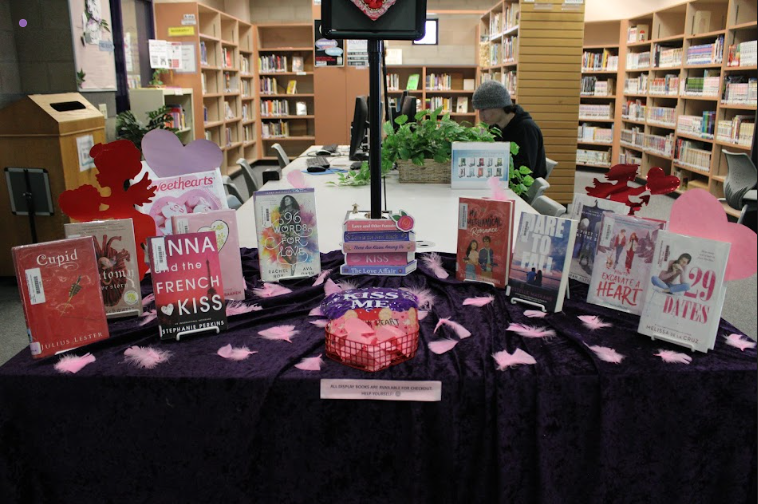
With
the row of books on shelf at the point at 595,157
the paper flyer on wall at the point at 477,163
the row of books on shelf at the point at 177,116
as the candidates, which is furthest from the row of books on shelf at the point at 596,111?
the paper flyer on wall at the point at 477,163

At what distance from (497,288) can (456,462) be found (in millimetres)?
565

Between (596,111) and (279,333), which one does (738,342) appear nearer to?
(279,333)

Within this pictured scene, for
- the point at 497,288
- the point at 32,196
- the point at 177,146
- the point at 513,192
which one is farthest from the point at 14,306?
the point at 497,288

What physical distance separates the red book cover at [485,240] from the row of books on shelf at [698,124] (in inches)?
248

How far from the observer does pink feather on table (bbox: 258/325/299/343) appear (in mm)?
1399

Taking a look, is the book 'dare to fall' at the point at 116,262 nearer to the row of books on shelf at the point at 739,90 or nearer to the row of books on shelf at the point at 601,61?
the row of books on shelf at the point at 739,90

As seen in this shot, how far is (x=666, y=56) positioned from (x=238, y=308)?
8187 mm

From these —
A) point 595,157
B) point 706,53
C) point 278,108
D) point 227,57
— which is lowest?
point 595,157

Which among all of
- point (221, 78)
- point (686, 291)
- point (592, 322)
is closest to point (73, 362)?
point (592, 322)

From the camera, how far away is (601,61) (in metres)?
9.67

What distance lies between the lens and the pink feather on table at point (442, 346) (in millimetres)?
1324

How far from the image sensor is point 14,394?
4.08 feet

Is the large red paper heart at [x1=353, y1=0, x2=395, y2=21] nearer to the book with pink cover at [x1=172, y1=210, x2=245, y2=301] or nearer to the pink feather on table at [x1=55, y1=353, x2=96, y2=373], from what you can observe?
the book with pink cover at [x1=172, y1=210, x2=245, y2=301]

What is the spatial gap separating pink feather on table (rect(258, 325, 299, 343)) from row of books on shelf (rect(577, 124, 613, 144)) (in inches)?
372
